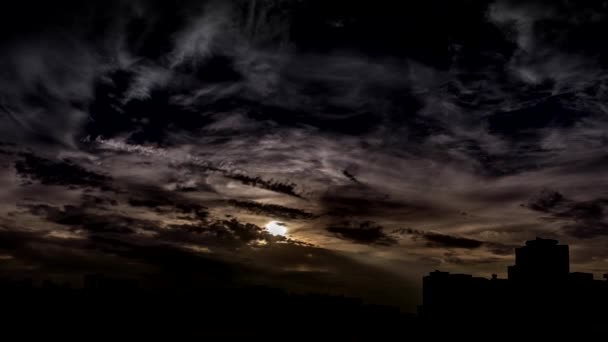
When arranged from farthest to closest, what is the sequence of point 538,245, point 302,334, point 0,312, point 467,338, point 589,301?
point 302,334, point 467,338, point 538,245, point 589,301, point 0,312

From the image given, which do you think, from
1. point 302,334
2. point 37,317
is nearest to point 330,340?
point 302,334

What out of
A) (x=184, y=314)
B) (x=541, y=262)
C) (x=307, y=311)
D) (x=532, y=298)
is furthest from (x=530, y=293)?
(x=184, y=314)

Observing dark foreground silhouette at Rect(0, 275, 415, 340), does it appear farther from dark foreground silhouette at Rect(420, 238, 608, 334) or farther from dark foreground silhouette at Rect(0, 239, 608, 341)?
dark foreground silhouette at Rect(420, 238, 608, 334)

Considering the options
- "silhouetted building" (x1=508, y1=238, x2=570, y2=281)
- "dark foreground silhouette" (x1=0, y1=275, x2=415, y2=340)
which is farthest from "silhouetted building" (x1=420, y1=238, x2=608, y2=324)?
"dark foreground silhouette" (x1=0, y1=275, x2=415, y2=340)

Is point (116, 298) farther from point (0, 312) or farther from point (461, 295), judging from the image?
point (461, 295)

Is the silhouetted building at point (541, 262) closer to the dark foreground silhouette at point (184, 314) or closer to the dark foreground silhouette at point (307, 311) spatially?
the dark foreground silhouette at point (307, 311)

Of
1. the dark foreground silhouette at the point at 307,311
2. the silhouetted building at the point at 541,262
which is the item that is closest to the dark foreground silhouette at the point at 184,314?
the dark foreground silhouette at the point at 307,311

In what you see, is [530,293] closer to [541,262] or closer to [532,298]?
[532,298]

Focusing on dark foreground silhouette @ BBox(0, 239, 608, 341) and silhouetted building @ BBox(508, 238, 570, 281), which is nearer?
dark foreground silhouette @ BBox(0, 239, 608, 341)

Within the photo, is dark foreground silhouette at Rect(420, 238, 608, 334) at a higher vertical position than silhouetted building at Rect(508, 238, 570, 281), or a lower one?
lower

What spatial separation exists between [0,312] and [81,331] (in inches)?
199

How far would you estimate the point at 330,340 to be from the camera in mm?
45719

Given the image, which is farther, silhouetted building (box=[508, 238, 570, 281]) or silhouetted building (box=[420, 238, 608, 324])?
silhouetted building (box=[508, 238, 570, 281])

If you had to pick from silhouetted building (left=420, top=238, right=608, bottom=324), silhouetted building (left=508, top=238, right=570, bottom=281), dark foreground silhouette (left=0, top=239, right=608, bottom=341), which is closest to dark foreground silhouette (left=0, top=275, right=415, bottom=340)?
dark foreground silhouette (left=0, top=239, right=608, bottom=341)
